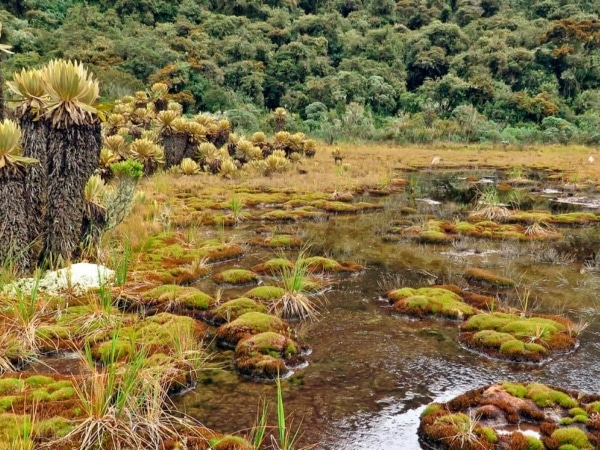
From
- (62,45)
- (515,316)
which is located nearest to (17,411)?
(515,316)

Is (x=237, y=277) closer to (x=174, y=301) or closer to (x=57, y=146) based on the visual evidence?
(x=174, y=301)

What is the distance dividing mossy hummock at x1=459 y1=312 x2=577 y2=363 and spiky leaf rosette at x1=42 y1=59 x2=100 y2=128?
6.26m

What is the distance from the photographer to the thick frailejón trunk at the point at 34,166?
805 centimetres

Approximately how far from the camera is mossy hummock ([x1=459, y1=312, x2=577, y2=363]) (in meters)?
6.43

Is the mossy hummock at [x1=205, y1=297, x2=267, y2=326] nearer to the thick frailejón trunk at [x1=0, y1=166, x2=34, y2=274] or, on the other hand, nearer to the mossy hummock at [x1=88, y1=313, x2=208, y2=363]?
the mossy hummock at [x1=88, y1=313, x2=208, y2=363]

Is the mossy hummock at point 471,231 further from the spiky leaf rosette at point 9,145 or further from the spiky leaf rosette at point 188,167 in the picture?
the spiky leaf rosette at point 188,167

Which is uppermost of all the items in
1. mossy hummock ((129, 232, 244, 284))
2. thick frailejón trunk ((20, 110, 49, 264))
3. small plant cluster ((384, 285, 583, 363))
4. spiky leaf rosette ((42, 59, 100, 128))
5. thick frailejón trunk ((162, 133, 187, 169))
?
spiky leaf rosette ((42, 59, 100, 128))

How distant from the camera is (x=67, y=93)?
807 centimetres

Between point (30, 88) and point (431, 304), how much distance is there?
6537mm

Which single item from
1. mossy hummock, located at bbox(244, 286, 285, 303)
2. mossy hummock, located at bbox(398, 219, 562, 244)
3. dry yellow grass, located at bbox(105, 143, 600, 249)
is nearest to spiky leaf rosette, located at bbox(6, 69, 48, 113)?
dry yellow grass, located at bbox(105, 143, 600, 249)

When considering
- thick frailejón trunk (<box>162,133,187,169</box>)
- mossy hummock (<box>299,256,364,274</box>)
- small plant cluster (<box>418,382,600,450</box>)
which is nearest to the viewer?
small plant cluster (<box>418,382,600,450</box>)

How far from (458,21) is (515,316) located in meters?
66.3

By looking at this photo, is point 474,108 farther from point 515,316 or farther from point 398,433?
point 398,433

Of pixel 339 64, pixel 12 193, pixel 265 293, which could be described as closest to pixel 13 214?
pixel 12 193
